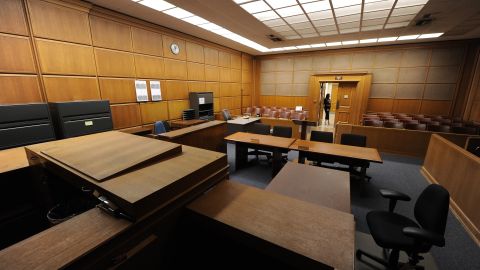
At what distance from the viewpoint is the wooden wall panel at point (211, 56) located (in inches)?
305

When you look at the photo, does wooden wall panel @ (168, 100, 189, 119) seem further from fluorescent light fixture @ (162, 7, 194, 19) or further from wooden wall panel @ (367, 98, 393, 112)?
wooden wall panel @ (367, 98, 393, 112)

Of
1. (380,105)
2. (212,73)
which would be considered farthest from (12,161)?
(380,105)

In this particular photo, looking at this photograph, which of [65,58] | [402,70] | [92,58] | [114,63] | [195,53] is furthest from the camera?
[402,70]

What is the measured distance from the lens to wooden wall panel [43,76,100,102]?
387cm

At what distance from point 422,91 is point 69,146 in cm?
1114

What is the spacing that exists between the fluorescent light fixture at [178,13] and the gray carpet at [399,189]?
377 cm

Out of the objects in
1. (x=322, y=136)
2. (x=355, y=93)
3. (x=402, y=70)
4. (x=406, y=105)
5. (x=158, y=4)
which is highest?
(x=158, y=4)

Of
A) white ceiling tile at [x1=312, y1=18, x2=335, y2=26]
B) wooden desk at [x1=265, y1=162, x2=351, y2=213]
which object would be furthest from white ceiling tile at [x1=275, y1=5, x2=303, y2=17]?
wooden desk at [x1=265, y1=162, x2=351, y2=213]

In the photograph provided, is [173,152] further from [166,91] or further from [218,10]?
[166,91]

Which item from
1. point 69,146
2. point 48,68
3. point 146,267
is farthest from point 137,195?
point 48,68

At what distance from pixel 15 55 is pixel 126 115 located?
2156 mm

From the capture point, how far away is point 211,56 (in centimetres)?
801

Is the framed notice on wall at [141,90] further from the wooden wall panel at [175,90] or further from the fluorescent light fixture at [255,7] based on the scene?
the fluorescent light fixture at [255,7]

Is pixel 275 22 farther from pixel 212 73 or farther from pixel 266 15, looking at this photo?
pixel 212 73
